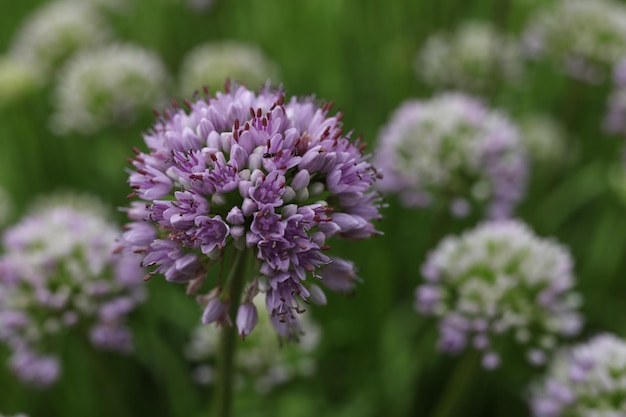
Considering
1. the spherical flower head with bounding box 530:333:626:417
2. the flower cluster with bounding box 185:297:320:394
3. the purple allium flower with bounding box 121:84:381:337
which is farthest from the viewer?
the flower cluster with bounding box 185:297:320:394

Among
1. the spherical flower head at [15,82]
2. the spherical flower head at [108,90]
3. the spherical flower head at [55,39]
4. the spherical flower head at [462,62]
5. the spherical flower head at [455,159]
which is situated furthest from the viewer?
the spherical flower head at [55,39]

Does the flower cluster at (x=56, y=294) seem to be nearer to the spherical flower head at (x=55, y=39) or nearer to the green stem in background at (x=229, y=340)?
the green stem in background at (x=229, y=340)

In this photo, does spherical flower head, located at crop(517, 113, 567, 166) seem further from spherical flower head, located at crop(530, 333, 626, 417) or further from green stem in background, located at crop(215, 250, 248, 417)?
green stem in background, located at crop(215, 250, 248, 417)

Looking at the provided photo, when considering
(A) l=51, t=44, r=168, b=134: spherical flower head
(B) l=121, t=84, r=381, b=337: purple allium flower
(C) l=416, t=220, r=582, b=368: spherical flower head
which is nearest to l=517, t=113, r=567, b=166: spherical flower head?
(C) l=416, t=220, r=582, b=368: spherical flower head

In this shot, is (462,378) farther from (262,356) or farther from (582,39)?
(582,39)

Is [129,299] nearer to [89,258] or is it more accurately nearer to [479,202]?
[89,258]

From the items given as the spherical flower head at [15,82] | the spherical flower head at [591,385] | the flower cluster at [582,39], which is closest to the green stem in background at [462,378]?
the spherical flower head at [591,385]
